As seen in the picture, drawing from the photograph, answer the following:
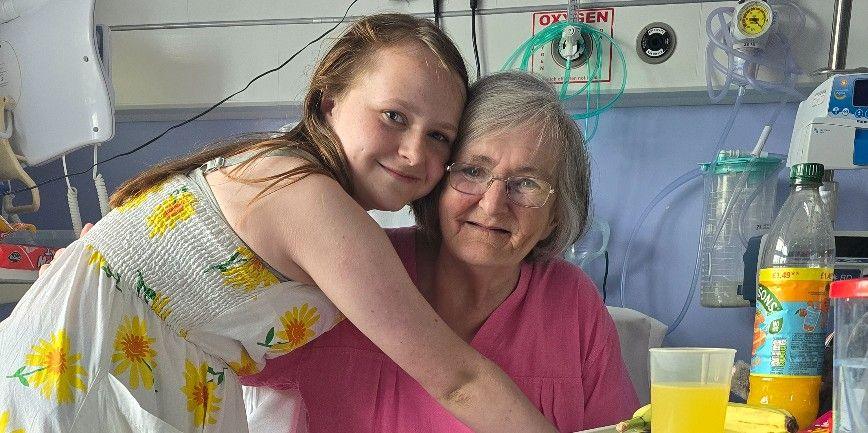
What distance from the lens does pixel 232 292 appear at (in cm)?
135

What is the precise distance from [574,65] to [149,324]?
158 centimetres

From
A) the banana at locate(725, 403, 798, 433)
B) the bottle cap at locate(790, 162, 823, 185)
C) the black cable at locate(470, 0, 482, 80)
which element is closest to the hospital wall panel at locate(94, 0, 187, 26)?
the black cable at locate(470, 0, 482, 80)

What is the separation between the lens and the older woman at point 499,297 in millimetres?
1592

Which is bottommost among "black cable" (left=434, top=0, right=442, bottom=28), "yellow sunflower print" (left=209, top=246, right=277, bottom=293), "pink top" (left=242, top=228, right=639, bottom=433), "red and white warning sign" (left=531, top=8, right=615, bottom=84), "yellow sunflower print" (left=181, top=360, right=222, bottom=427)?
"pink top" (left=242, top=228, right=639, bottom=433)

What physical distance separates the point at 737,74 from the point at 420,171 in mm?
1268

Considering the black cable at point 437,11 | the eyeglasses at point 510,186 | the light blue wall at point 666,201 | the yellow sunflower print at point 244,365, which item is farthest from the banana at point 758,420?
the black cable at point 437,11

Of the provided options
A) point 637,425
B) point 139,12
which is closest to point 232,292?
point 637,425

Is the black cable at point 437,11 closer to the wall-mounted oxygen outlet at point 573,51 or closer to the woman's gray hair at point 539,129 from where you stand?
the wall-mounted oxygen outlet at point 573,51

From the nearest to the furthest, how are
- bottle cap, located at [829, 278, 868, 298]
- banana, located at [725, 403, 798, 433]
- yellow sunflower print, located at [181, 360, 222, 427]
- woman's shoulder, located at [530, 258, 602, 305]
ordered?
bottle cap, located at [829, 278, 868, 298]
banana, located at [725, 403, 798, 433]
yellow sunflower print, located at [181, 360, 222, 427]
woman's shoulder, located at [530, 258, 602, 305]

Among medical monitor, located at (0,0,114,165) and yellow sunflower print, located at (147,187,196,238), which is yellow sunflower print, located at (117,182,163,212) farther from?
medical monitor, located at (0,0,114,165)

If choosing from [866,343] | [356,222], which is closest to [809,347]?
[866,343]

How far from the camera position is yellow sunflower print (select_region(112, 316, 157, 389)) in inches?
50.9

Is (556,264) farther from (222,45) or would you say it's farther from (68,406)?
(222,45)

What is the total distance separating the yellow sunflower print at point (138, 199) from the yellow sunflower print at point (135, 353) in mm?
189
